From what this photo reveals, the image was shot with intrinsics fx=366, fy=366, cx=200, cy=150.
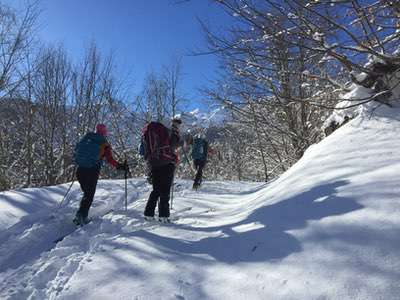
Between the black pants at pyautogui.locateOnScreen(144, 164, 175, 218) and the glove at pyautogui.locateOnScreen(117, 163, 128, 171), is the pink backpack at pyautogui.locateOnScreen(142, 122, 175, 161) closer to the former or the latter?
the black pants at pyautogui.locateOnScreen(144, 164, 175, 218)

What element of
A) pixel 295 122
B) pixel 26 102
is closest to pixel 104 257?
pixel 295 122

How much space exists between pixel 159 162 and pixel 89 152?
1.28 m

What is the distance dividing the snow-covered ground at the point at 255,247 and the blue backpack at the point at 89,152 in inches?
39.7

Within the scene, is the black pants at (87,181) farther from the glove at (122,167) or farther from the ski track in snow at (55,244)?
the glove at (122,167)

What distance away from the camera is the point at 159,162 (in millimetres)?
6086

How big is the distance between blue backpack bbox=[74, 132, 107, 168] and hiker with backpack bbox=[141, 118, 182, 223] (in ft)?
2.82

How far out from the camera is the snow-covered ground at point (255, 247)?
2.66 m

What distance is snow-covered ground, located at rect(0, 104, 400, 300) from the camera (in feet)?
8.72

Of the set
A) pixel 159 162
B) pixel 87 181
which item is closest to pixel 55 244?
pixel 87 181

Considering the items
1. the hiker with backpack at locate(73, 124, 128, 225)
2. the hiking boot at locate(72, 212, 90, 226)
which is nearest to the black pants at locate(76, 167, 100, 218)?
the hiker with backpack at locate(73, 124, 128, 225)

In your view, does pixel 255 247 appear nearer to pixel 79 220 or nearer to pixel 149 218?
pixel 149 218

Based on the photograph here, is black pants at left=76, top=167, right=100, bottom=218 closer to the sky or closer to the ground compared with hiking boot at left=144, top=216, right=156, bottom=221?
closer to the sky

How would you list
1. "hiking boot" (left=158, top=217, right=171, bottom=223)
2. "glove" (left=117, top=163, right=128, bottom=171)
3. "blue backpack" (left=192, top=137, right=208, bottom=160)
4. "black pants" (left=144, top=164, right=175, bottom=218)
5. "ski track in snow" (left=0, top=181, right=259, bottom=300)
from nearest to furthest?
"ski track in snow" (left=0, top=181, right=259, bottom=300)
"hiking boot" (left=158, top=217, right=171, bottom=223)
"black pants" (left=144, top=164, right=175, bottom=218)
"glove" (left=117, top=163, right=128, bottom=171)
"blue backpack" (left=192, top=137, right=208, bottom=160)

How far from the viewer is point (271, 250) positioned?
3.32 metres
